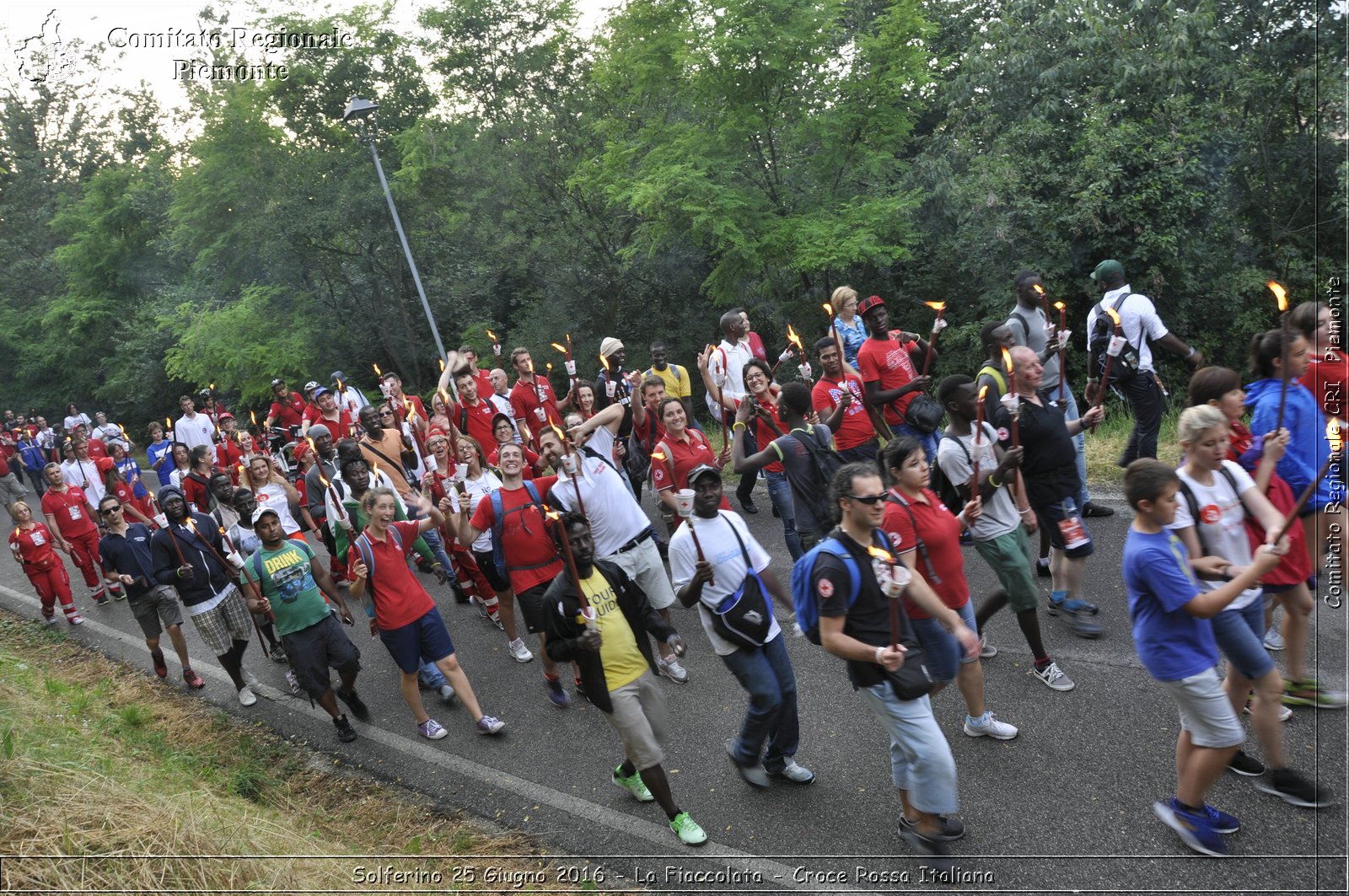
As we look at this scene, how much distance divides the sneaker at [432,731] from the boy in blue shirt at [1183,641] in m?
4.71

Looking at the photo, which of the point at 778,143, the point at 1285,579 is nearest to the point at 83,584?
the point at 778,143

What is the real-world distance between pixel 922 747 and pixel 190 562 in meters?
6.32

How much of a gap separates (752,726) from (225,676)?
19.4ft

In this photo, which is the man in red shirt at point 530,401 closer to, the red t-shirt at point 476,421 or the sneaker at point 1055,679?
the red t-shirt at point 476,421

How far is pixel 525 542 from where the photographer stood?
21.1 feet

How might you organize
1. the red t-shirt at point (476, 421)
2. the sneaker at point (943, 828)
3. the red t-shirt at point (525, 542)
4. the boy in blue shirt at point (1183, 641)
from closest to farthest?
the boy in blue shirt at point (1183, 641) → the sneaker at point (943, 828) → the red t-shirt at point (525, 542) → the red t-shirt at point (476, 421)

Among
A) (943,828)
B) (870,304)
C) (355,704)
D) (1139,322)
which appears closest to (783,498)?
(870,304)

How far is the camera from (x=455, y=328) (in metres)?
23.8

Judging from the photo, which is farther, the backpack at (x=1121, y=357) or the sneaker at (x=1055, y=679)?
the backpack at (x=1121, y=357)

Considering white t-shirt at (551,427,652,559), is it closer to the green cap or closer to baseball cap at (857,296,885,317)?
baseball cap at (857,296,885,317)

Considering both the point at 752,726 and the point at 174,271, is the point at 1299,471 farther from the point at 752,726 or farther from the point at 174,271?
the point at 174,271

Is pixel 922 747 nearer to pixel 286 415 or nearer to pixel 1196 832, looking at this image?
pixel 1196 832

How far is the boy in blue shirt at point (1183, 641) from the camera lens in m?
3.96

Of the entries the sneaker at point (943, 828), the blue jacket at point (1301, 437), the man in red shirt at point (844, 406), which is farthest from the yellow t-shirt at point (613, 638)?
the blue jacket at point (1301, 437)
